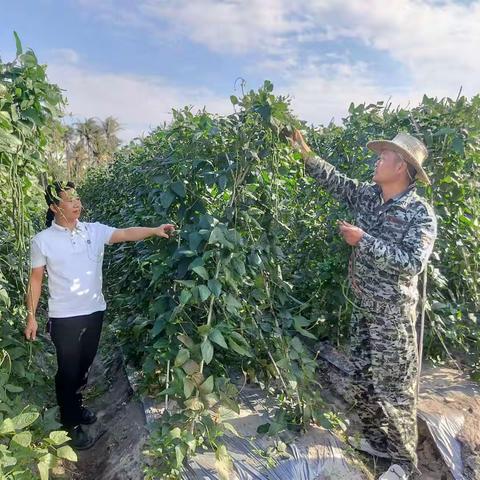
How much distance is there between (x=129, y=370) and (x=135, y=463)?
0.72m

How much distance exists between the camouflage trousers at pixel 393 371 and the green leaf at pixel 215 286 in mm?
848

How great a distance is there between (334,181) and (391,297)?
708 mm

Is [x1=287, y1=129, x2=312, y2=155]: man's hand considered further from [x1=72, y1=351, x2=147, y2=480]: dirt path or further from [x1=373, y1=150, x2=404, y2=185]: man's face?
[x1=72, y1=351, x2=147, y2=480]: dirt path

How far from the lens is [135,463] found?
2164 mm

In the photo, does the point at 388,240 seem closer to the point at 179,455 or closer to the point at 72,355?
the point at 179,455

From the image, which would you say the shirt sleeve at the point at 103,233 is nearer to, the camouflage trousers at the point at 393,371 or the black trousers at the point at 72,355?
the black trousers at the point at 72,355

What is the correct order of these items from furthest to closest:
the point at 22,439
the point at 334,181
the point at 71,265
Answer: the point at 334,181, the point at 71,265, the point at 22,439

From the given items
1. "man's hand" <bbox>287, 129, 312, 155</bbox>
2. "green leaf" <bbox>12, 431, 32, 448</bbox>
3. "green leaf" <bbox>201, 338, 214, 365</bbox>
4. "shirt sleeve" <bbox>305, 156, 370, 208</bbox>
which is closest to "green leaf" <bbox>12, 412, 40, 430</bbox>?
"green leaf" <bbox>12, 431, 32, 448</bbox>

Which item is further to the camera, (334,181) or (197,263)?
(334,181)

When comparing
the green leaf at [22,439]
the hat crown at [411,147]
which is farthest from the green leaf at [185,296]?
the hat crown at [411,147]

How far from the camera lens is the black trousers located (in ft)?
8.02

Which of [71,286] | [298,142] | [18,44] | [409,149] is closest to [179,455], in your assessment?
[71,286]

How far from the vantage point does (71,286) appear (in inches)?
94.6

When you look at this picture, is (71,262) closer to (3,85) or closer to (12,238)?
(12,238)
